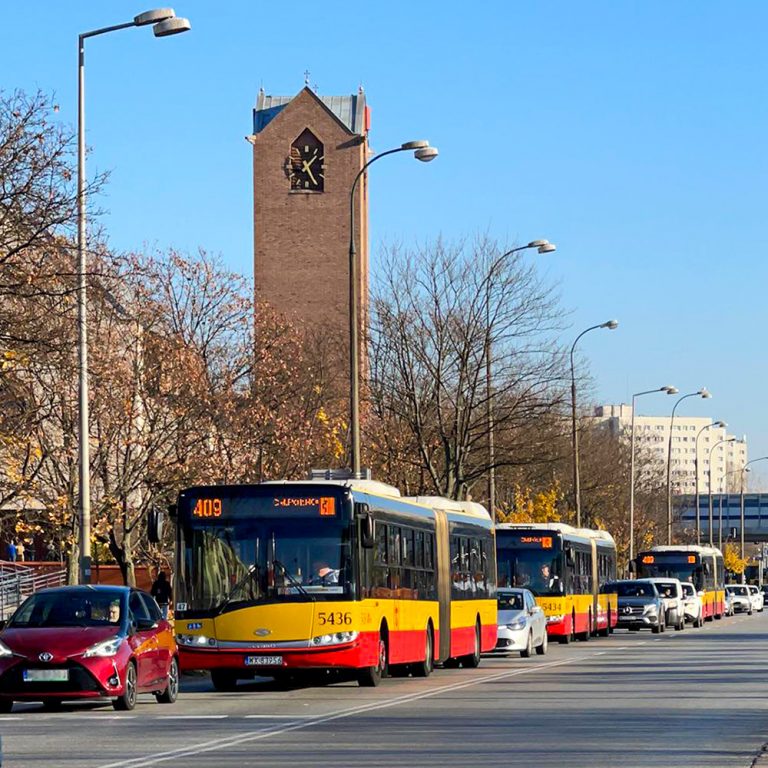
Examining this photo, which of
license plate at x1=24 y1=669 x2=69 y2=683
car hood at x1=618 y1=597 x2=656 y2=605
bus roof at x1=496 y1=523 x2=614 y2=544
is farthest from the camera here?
car hood at x1=618 y1=597 x2=656 y2=605

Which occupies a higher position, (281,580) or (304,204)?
(304,204)

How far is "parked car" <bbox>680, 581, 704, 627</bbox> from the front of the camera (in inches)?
2534

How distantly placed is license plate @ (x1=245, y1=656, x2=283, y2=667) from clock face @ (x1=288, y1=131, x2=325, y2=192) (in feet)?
333

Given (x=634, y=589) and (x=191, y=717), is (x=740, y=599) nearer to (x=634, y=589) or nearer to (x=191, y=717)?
(x=634, y=589)

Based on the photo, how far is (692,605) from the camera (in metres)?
65.2

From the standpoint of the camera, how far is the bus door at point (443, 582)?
31.2 meters

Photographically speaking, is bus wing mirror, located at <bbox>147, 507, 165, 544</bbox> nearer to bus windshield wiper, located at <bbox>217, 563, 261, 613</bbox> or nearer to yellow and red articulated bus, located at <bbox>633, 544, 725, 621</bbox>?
bus windshield wiper, located at <bbox>217, 563, 261, 613</bbox>

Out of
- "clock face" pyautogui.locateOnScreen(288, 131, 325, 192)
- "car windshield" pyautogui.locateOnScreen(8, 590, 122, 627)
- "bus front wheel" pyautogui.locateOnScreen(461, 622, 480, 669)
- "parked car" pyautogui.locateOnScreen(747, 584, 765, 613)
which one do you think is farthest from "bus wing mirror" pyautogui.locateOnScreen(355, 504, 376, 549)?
"clock face" pyautogui.locateOnScreen(288, 131, 325, 192)

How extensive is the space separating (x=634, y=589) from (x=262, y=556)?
35376mm

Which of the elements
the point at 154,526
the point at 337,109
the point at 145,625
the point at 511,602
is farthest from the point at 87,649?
the point at 337,109

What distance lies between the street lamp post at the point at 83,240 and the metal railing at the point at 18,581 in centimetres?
1772

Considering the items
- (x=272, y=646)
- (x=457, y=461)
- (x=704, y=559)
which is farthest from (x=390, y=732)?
(x=704, y=559)

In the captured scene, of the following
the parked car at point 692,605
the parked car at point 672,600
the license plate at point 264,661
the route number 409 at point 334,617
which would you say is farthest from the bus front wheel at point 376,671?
the parked car at point 692,605

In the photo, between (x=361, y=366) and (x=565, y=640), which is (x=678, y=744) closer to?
(x=565, y=640)
